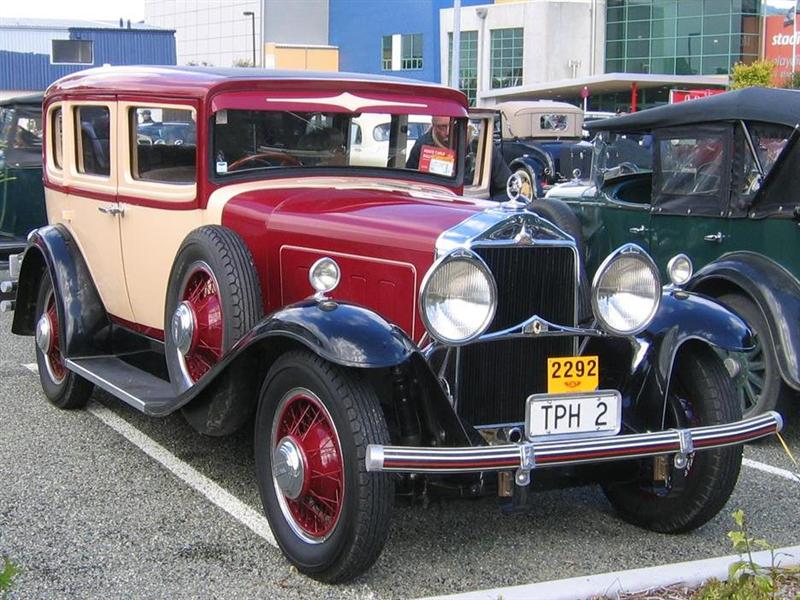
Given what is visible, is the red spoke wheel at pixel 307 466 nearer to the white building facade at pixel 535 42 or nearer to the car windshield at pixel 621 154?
the car windshield at pixel 621 154

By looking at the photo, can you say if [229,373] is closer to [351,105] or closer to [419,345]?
[419,345]

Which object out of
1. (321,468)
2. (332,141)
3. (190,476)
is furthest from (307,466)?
(332,141)

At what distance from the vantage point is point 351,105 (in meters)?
5.18

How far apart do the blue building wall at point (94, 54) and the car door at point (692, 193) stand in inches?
1262

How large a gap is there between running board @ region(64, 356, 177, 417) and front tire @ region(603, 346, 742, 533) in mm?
2004

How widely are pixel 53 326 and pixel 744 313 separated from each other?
384 cm

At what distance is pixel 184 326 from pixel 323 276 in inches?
45.2

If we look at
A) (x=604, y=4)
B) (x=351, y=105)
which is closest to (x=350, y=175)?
(x=351, y=105)

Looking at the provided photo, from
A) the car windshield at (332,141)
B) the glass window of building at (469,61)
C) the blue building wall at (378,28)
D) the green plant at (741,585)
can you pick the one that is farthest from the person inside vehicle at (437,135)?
the blue building wall at (378,28)

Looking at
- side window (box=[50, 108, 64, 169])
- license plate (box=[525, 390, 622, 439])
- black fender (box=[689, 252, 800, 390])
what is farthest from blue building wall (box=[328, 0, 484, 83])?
license plate (box=[525, 390, 622, 439])

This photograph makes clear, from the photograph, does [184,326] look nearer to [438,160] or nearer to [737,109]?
[438,160]

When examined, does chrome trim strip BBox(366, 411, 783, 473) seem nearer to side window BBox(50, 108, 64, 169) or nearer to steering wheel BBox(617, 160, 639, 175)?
side window BBox(50, 108, 64, 169)

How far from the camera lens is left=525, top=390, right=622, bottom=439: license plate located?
3.70m

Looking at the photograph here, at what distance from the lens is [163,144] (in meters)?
5.32
